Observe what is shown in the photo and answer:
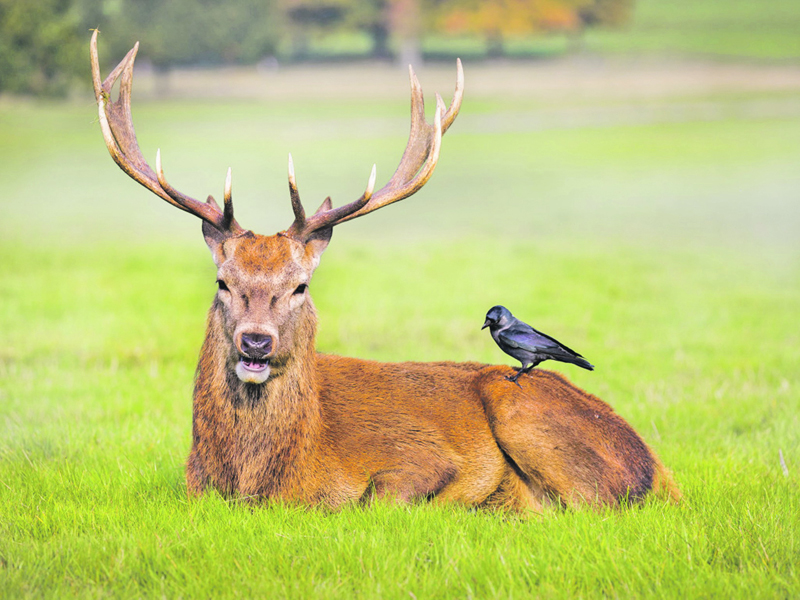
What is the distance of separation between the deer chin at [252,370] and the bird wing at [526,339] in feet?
4.07

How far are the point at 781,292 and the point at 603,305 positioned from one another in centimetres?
371

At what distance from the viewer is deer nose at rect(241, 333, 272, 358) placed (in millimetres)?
4445

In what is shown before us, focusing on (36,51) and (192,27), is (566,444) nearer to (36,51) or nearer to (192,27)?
(36,51)

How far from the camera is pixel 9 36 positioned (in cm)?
2170

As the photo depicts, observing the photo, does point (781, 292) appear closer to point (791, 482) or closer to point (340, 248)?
point (340, 248)

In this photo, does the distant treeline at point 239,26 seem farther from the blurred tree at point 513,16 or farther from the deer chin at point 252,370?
the deer chin at point 252,370

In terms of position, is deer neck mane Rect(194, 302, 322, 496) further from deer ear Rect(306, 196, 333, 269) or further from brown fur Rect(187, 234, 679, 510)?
deer ear Rect(306, 196, 333, 269)

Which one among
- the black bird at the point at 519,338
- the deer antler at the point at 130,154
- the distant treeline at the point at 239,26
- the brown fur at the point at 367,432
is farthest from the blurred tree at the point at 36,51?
the black bird at the point at 519,338

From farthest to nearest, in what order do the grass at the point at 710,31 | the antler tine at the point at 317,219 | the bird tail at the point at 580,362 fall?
the grass at the point at 710,31
the antler tine at the point at 317,219
the bird tail at the point at 580,362

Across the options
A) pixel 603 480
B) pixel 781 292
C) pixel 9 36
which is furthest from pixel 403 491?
pixel 9 36

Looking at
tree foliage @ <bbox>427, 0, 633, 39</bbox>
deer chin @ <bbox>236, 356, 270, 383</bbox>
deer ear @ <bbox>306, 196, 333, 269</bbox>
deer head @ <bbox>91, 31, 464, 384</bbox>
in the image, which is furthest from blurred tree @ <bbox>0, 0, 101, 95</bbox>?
tree foliage @ <bbox>427, 0, 633, 39</bbox>

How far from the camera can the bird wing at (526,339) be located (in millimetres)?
4246

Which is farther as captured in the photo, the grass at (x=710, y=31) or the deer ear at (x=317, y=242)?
the grass at (x=710, y=31)

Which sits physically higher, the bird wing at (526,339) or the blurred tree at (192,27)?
the blurred tree at (192,27)
